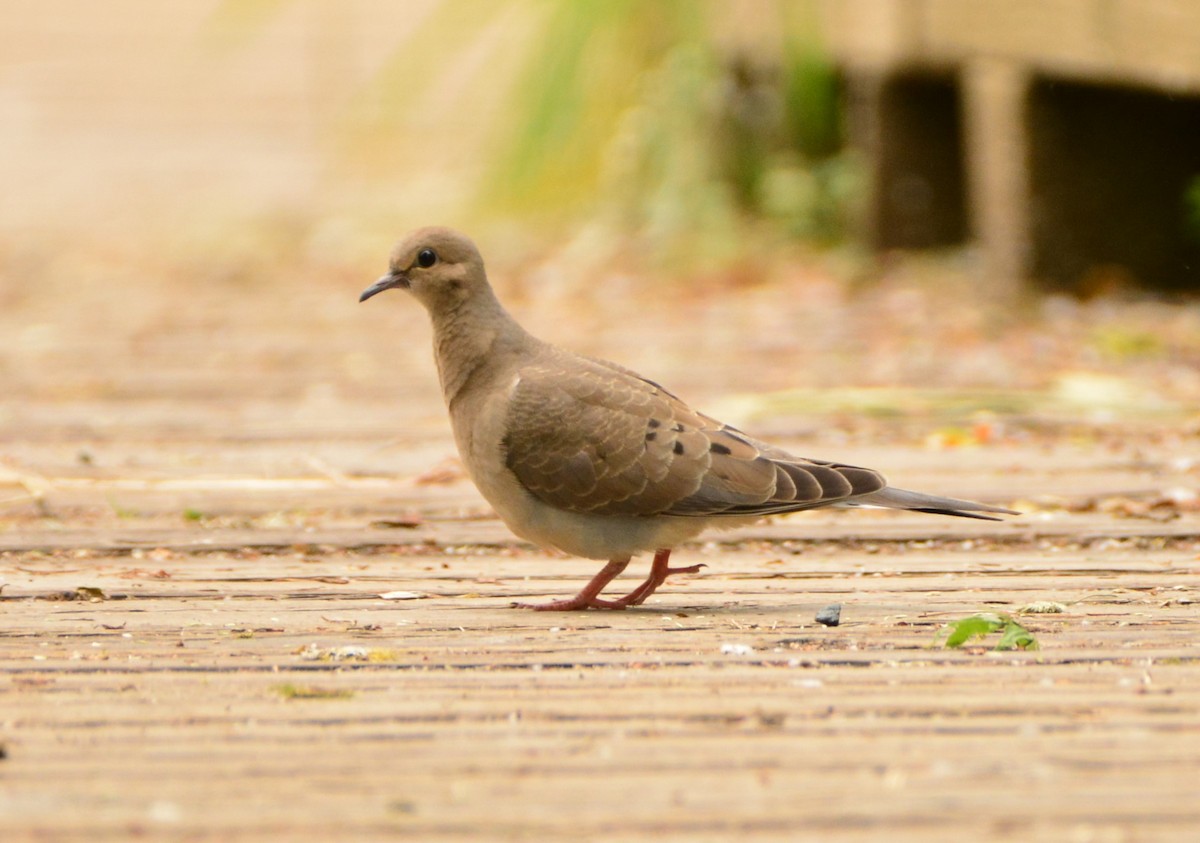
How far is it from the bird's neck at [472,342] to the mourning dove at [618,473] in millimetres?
57

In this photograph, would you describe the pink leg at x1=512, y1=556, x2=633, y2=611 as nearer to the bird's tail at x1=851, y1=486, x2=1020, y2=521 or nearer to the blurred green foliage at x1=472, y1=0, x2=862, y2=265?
the bird's tail at x1=851, y1=486, x2=1020, y2=521

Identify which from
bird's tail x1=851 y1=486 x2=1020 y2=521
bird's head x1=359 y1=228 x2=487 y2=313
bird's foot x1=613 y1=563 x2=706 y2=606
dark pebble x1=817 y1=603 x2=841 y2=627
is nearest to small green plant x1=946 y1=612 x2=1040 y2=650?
dark pebble x1=817 y1=603 x2=841 y2=627

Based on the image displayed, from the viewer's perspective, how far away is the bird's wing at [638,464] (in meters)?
3.78

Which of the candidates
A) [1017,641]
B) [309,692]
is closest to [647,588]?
[1017,641]

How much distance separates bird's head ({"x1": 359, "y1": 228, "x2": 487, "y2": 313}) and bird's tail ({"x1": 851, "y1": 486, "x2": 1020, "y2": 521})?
1031 mm

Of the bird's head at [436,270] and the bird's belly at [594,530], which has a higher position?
the bird's head at [436,270]

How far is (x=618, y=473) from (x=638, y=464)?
46 millimetres

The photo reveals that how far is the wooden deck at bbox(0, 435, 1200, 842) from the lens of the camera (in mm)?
2232

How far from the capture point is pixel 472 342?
4.07 meters

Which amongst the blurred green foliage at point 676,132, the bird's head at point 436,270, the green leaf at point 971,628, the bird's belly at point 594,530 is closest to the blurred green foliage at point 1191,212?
the blurred green foliage at point 676,132

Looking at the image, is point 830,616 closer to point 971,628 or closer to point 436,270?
point 971,628

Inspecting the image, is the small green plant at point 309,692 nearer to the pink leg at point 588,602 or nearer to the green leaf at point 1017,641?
the pink leg at point 588,602

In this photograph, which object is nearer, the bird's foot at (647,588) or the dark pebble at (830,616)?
the dark pebble at (830,616)

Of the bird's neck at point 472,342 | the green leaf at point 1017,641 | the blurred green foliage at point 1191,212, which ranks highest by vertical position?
the blurred green foliage at point 1191,212
